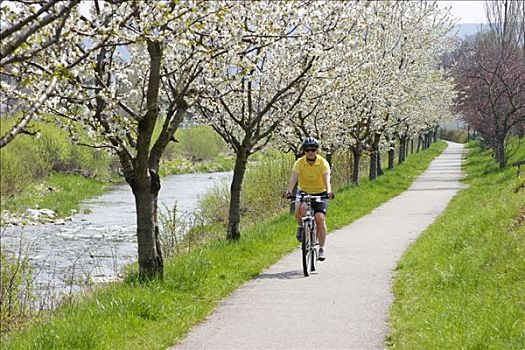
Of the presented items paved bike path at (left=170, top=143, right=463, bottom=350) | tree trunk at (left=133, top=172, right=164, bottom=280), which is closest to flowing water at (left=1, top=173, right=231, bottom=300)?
tree trunk at (left=133, top=172, right=164, bottom=280)

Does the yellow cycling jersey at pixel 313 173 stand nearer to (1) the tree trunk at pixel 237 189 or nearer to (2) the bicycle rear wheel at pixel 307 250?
(2) the bicycle rear wheel at pixel 307 250

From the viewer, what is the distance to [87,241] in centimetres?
2045

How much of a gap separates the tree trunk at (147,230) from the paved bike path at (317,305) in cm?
113

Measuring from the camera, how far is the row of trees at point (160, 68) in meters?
5.28

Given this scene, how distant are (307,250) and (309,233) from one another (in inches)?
12.0

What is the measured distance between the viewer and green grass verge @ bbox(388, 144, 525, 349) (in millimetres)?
6112

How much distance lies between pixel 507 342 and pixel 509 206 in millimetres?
6202

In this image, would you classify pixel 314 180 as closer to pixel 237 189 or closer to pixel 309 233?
pixel 309 233

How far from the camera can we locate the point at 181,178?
148 feet

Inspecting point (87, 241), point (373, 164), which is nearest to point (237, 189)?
point (87, 241)

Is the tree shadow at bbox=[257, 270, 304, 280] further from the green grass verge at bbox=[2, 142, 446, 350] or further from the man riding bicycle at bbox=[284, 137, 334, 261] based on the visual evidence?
the man riding bicycle at bbox=[284, 137, 334, 261]

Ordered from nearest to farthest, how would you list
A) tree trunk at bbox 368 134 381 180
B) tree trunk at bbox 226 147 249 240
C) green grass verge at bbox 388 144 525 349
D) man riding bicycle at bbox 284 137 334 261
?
green grass verge at bbox 388 144 525 349 < man riding bicycle at bbox 284 137 334 261 < tree trunk at bbox 226 147 249 240 < tree trunk at bbox 368 134 381 180

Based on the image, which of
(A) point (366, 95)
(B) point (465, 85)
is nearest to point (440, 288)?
(A) point (366, 95)

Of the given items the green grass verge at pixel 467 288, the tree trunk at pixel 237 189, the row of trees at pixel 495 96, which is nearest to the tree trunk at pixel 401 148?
the row of trees at pixel 495 96
